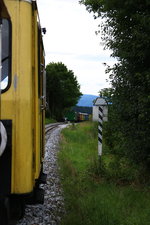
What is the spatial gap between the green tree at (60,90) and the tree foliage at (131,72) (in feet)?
189

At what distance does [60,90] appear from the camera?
72.3 metres

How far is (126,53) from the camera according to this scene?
8023 mm

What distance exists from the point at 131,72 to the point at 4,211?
16.6 ft

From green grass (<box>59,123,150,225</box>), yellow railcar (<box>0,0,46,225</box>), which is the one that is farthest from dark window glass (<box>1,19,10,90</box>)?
green grass (<box>59,123,150,225</box>)

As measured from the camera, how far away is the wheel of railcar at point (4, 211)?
154 inches

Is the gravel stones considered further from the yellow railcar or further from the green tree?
the green tree

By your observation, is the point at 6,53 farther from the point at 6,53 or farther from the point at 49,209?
the point at 49,209

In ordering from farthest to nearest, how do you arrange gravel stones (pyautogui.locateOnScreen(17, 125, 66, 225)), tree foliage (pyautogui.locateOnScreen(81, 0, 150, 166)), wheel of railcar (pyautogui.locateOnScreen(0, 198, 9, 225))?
1. tree foliage (pyautogui.locateOnScreen(81, 0, 150, 166))
2. gravel stones (pyautogui.locateOnScreen(17, 125, 66, 225))
3. wheel of railcar (pyautogui.locateOnScreen(0, 198, 9, 225))

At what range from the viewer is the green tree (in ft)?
234

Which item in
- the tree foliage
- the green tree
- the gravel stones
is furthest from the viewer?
the green tree

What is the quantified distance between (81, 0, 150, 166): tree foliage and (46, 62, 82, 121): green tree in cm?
5770

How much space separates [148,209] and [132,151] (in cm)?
195

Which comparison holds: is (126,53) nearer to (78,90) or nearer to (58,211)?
(58,211)

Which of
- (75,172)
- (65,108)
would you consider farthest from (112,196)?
(65,108)
